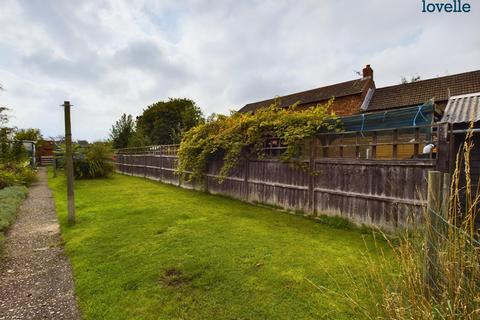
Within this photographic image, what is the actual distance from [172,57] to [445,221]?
13041mm

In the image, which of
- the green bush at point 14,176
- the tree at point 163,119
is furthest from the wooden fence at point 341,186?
the tree at point 163,119

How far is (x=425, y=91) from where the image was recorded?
1528 cm

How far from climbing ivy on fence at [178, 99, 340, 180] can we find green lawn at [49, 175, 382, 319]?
6.09 ft

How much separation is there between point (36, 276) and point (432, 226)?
4.48m

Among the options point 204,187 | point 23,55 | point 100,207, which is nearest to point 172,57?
point 23,55

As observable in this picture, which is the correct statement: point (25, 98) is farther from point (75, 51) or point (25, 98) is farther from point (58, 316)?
point (58, 316)

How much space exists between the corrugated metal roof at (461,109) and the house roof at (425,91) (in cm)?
1078

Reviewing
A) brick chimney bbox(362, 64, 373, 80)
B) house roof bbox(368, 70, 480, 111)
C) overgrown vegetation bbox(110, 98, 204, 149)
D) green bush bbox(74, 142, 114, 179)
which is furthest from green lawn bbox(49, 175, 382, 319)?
overgrown vegetation bbox(110, 98, 204, 149)

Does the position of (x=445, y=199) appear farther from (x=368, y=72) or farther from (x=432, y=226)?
(x=368, y=72)

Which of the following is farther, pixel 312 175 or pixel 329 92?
pixel 329 92

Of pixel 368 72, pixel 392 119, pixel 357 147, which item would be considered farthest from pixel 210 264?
pixel 368 72

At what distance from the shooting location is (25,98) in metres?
12.5

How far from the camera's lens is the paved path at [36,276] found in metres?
2.71

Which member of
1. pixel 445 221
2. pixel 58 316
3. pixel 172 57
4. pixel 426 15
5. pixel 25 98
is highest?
pixel 172 57
